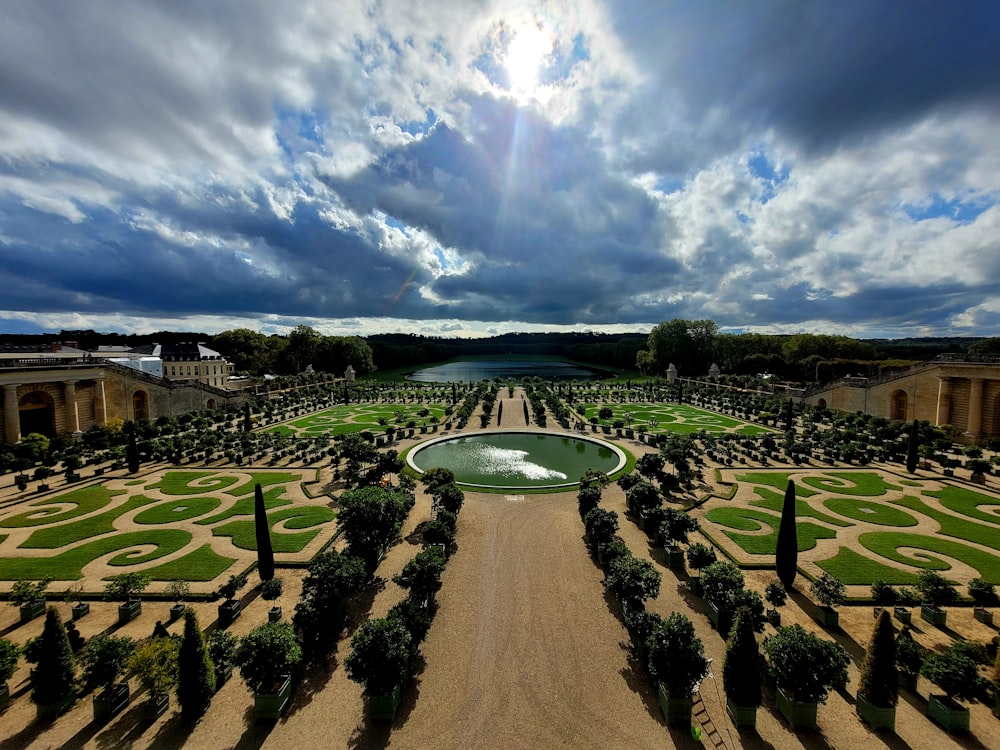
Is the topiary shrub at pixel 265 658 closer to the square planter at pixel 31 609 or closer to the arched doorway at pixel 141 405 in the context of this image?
the square planter at pixel 31 609

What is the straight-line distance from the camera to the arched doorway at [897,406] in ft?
168

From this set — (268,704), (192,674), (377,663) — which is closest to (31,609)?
(192,674)

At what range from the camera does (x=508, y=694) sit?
12328 mm

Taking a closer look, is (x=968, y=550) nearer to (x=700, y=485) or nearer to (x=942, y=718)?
(x=700, y=485)

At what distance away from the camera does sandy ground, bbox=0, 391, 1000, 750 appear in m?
10.9

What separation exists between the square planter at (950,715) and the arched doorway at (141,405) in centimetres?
7090

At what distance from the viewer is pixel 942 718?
36.3ft

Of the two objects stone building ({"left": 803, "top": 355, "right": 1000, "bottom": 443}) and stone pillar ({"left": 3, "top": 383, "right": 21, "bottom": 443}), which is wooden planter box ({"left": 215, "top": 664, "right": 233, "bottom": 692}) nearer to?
stone pillar ({"left": 3, "top": 383, "right": 21, "bottom": 443})

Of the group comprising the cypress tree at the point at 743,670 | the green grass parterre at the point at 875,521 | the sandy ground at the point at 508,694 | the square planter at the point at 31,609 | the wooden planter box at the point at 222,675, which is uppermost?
the cypress tree at the point at 743,670

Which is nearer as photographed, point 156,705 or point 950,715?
point 950,715

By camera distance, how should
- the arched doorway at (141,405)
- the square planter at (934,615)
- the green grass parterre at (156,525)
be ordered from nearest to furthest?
the square planter at (934,615) → the green grass parterre at (156,525) → the arched doorway at (141,405)

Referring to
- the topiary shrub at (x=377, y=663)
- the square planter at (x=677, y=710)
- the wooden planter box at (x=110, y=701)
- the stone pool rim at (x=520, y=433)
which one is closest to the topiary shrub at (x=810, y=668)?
the square planter at (x=677, y=710)

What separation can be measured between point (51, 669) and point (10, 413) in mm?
44773

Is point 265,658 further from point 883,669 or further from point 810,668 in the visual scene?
point 883,669
